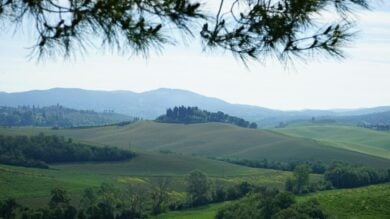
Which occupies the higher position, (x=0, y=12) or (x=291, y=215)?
(x=0, y=12)

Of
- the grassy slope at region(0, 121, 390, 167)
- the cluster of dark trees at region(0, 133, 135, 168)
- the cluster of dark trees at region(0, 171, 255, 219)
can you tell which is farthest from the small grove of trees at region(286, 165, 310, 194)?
the cluster of dark trees at region(0, 133, 135, 168)

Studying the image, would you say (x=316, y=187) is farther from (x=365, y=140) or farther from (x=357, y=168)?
(x=365, y=140)

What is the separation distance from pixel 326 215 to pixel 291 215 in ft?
18.6

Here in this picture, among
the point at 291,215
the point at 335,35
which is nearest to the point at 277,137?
the point at 291,215

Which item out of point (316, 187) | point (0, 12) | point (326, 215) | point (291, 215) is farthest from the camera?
point (316, 187)

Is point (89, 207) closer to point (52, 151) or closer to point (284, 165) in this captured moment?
point (52, 151)

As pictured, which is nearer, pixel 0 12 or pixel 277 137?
pixel 0 12

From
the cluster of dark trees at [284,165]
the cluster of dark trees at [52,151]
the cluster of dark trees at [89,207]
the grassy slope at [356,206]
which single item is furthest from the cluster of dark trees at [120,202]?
the cluster of dark trees at [284,165]

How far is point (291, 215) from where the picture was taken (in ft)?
163

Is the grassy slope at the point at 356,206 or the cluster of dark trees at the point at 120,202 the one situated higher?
the grassy slope at the point at 356,206

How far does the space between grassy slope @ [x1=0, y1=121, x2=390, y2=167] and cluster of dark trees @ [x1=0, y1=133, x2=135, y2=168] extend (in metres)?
30.0

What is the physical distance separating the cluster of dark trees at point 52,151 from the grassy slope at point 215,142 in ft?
98.4

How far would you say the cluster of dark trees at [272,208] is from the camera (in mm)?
50750

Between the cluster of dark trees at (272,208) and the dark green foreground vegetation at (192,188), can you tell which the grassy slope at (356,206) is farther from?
the cluster of dark trees at (272,208)
